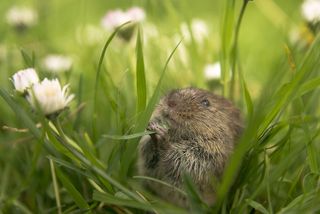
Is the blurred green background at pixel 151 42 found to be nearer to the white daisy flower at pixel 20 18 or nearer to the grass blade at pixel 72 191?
the white daisy flower at pixel 20 18

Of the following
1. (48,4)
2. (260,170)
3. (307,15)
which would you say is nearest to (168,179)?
(260,170)

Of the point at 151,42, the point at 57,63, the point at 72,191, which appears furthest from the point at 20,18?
the point at 72,191

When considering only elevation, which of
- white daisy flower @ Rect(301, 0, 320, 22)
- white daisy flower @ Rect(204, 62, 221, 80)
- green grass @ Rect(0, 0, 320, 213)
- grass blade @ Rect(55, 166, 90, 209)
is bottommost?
grass blade @ Rect(55, 166, 90, 209)

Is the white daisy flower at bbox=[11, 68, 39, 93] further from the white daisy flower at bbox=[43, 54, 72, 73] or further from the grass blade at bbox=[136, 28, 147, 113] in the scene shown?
the white daisy flower at bbox=[43, 54, 72, 73]

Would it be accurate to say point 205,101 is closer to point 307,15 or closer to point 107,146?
point 107,146

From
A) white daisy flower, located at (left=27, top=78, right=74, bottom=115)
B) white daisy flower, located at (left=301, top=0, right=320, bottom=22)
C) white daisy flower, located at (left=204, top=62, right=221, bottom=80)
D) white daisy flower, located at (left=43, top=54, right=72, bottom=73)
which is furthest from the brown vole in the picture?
white daisy flower, located at (left=43, top=54, right=72, bottom=73)

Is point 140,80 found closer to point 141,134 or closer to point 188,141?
point 141,134

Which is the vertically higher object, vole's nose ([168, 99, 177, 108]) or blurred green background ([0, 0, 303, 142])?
blurred green background ([0, 0, 303, 142])
